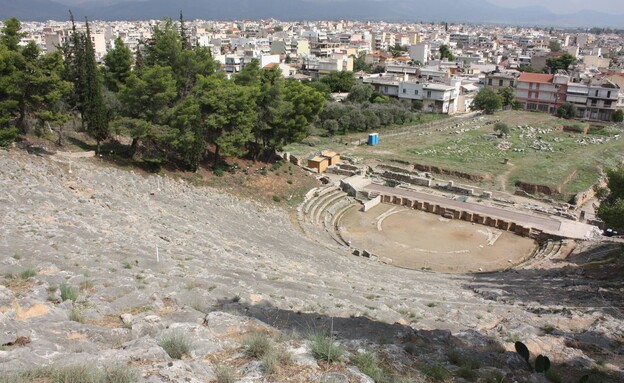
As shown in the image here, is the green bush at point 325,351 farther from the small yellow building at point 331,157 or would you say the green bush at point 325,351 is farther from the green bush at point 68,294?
the small yellow building at point 331,157

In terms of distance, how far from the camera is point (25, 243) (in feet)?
46.3

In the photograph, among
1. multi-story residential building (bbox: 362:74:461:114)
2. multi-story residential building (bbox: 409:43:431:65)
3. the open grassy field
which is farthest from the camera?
multi-story residential building (bbox: 409:43:431:65)

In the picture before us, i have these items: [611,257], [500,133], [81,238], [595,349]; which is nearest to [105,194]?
[81,238]

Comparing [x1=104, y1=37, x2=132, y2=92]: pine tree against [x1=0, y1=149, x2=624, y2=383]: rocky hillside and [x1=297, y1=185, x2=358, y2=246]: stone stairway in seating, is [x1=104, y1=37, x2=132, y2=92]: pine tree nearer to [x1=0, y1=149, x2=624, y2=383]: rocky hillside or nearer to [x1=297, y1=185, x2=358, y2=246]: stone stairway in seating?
[x1=0, y1=149, x2=624, y2=383]: rocky hillside

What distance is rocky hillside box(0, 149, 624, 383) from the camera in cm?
781

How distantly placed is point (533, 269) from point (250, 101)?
20.2m

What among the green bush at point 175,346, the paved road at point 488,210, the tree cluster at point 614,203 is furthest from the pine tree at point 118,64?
the green bush at point 175,346

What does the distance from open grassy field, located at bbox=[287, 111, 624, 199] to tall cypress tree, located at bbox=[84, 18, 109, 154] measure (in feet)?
71.7

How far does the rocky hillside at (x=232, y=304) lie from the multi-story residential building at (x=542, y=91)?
203ft

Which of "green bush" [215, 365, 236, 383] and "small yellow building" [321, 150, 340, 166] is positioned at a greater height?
"green bush" [215, 365, 236, 383]

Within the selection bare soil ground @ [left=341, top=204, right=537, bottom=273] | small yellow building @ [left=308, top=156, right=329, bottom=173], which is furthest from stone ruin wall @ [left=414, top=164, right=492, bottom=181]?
bare soil ground @ [left=341, top=204, right=537, bottom=273]

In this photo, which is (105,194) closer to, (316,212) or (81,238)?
(81,238)

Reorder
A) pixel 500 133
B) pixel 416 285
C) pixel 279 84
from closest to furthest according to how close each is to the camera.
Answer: pixel 416 285
pixel 279 84
pixel 500 133

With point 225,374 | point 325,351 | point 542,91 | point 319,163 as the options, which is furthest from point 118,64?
point 542,91
